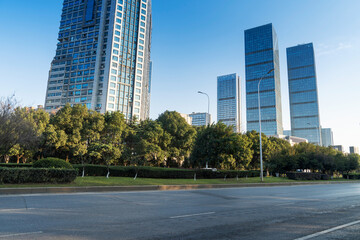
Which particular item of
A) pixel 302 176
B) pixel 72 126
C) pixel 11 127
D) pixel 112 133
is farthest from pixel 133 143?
pixel 302 176

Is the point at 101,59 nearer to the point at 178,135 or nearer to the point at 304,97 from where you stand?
the point at 178,135

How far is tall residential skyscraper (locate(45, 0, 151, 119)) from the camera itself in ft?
300

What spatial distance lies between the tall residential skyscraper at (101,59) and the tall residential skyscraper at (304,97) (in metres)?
125

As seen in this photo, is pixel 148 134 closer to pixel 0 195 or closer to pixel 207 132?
pixel 207 132

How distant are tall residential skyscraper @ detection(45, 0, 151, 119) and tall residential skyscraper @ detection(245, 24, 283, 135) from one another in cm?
8678

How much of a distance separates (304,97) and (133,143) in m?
167

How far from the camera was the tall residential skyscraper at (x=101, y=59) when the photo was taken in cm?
9131

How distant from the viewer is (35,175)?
46.0 feet

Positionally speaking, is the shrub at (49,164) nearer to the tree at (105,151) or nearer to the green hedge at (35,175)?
the green hedge at (35,175)

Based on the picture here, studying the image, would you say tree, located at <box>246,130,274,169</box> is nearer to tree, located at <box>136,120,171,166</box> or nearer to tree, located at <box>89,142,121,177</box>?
tree, located at <box>136,120,171,166</box>

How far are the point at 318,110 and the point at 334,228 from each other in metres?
186

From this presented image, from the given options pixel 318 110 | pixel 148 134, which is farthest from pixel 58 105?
pixel 318 110

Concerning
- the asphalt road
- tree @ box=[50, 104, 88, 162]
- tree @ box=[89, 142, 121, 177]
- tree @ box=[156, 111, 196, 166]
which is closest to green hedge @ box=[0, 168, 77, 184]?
the asphalt road

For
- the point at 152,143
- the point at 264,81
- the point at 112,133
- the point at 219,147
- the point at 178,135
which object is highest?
the point at 264,81
